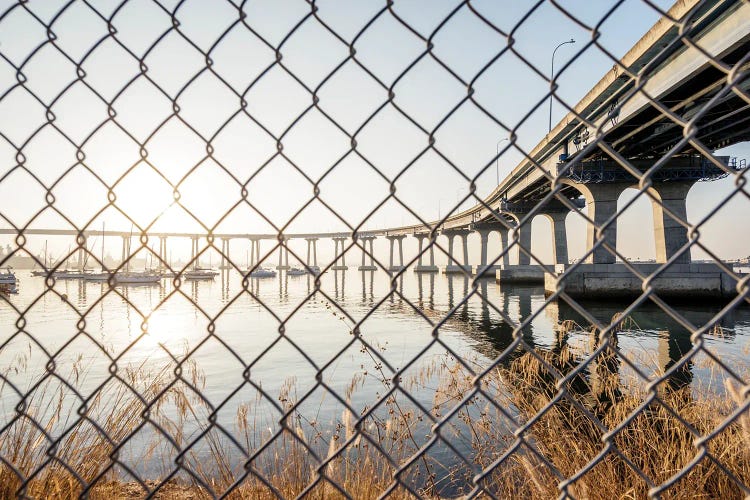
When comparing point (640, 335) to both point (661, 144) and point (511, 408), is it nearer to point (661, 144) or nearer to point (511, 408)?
point (511, 408)

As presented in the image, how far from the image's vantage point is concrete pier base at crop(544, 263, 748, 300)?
2698cm

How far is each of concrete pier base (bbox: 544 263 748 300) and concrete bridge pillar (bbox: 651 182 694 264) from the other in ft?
3.42

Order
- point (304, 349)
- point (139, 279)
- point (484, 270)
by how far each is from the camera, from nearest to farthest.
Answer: point (484, 270), point (304, 349), point (139, 279)

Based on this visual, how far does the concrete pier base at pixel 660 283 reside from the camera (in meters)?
27.0

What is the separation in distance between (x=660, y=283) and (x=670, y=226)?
4.58 m

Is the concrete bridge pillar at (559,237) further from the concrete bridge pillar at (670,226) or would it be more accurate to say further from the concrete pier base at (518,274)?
the concrete bridge pillar at (670,226)

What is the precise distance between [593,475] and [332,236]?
4748 inches

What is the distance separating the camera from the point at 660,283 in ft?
91.0

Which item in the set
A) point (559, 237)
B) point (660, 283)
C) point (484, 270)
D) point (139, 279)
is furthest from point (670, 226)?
point (139, 279)

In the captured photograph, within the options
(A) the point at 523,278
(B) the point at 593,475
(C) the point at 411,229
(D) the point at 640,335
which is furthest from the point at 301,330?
(C) the point at 411,229

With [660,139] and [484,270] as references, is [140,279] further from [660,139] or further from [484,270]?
[484,270]

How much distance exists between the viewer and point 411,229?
92250 millimetres

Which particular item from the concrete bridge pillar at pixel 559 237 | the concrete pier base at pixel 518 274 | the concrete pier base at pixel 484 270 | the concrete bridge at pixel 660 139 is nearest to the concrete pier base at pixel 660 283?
the concrete bridge at pixel 660 139

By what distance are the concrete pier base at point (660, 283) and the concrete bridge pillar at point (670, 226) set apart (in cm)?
104
